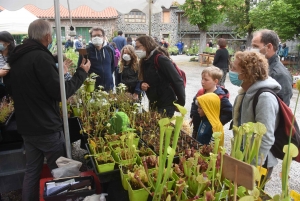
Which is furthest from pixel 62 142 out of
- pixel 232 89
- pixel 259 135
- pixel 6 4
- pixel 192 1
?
pixel 192 1

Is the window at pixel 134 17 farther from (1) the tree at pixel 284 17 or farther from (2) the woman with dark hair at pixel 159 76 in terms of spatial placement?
(2) the woman with dark hair at pixel 159 76

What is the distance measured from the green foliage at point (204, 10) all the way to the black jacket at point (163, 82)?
44.7 feet

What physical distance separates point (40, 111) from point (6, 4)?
123 centimetres

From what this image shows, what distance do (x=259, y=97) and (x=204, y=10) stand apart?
1504 cm

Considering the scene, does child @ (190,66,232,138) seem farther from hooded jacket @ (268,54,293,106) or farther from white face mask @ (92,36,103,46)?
white face mask @ (92,36,103,46)

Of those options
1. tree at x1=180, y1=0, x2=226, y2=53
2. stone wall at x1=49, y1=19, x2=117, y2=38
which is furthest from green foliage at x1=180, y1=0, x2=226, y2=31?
stone wall at x1=49, y1=19, x2=117, y2=38

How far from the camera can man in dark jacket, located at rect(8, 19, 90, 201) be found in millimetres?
2031

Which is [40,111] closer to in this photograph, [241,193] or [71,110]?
[71,110]

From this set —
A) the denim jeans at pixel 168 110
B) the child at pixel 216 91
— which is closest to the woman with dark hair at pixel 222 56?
the child at pixel 216 91

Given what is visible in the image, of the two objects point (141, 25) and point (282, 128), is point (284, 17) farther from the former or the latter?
point (141, 25)

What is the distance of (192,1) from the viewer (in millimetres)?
15734

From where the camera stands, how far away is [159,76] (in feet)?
9.93

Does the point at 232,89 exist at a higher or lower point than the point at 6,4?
lower

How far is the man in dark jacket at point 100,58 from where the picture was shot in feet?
12.9
